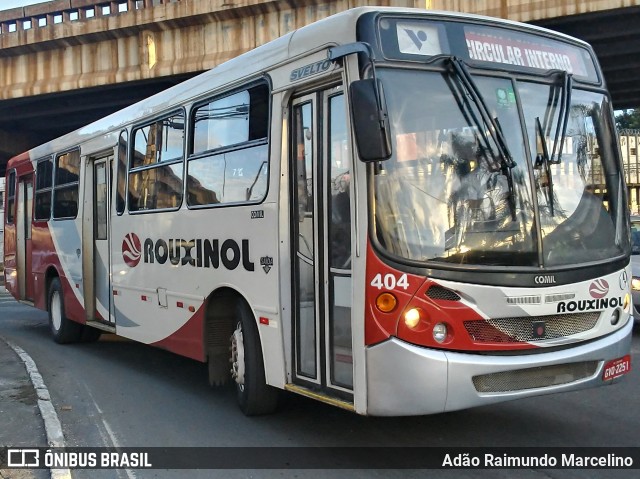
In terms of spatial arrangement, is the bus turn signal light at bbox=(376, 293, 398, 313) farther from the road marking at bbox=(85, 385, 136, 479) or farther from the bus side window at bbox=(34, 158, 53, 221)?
the bus side window at bbox=(34, 158, 53, 221)

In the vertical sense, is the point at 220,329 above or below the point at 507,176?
below

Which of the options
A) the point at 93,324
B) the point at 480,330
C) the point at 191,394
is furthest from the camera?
the point at 93,324

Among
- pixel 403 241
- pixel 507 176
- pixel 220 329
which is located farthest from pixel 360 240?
pixel 220 329

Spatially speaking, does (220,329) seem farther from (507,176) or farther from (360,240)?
(507,176)

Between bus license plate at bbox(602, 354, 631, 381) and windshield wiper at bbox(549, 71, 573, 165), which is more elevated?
windshield wiper at bbox(549, 71, 573, 165)

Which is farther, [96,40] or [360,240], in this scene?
[96,40]

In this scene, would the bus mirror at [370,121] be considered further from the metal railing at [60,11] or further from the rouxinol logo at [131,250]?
the metal railing at [60,11]

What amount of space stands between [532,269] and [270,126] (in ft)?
7.98

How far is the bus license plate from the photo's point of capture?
503 cm

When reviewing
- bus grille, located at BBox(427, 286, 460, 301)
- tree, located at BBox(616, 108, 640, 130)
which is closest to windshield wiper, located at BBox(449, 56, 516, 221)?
bus grille, located at BBox(427, 286, 460, 301)

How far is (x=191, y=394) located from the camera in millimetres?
7426

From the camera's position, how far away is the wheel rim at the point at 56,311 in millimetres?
11203

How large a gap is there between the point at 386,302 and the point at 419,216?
0.62 meters

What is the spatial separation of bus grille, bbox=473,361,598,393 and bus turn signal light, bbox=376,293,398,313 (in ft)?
2.36
